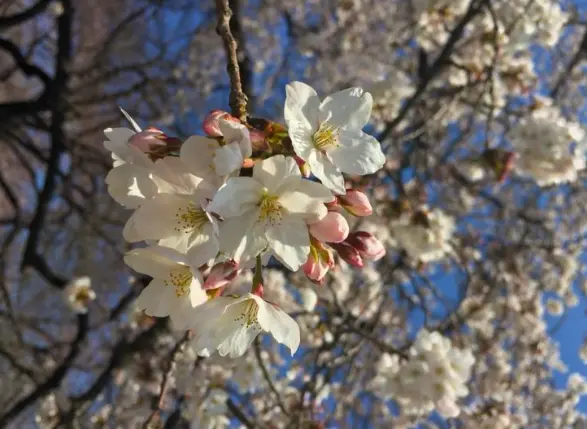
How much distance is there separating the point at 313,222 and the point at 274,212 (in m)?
0.06

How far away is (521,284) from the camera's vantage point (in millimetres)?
3967

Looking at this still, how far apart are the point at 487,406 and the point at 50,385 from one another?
210 centimetres

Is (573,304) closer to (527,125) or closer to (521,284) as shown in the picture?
(521,284)

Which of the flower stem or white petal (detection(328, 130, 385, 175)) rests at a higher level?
white petal (detection(328, 130, 385, 175))

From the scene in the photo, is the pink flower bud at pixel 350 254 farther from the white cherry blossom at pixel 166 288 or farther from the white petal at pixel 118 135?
the white petal at pixel 118 135

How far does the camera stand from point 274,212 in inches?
31.2

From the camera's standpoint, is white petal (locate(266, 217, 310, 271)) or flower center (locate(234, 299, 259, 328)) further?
flower center (locate(234, 299, 259, 328))

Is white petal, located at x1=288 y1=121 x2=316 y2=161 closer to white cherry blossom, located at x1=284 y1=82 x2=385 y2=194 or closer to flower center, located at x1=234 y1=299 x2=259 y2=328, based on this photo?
white cherry blossom, located at x1=284 y1=82 x2=385 y2=194

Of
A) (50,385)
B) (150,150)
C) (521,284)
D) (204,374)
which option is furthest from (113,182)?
(521,284)

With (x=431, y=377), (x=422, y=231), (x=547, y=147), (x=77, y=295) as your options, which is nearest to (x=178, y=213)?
(x=431, y=377)

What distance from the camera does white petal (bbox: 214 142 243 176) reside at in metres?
0.72

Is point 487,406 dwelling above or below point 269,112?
above

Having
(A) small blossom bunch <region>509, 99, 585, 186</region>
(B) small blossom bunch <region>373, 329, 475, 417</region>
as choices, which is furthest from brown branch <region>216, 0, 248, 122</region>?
(A) small blossom bunch <region>509, 99, 585, 186</region>

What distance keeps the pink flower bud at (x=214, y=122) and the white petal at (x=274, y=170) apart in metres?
0.07
